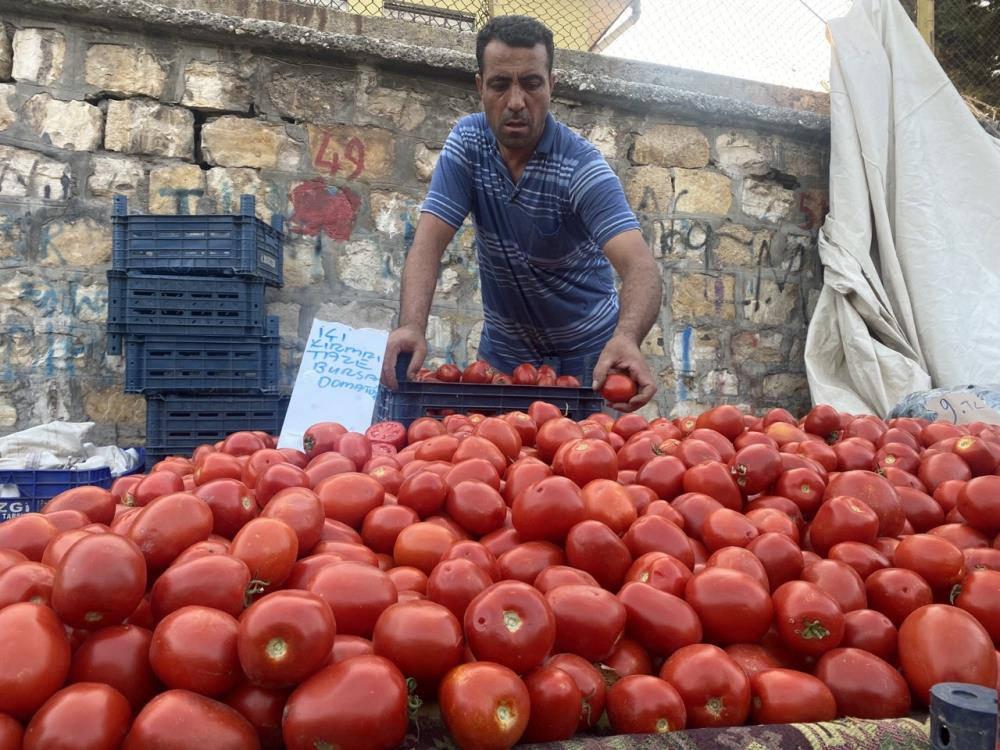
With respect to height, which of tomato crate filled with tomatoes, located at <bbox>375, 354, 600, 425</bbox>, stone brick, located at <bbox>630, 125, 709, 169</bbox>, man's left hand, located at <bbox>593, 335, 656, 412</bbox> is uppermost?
stone brick, located at <bbox>630, 125, 709, 169</bbox>

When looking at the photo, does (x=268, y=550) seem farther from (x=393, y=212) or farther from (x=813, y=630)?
(x=393, y=212)

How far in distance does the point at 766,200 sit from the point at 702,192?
2.05ft

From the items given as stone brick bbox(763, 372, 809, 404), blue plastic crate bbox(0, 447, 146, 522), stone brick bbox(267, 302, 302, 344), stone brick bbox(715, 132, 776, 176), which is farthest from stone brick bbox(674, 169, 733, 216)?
blue plastic crate bbox(0, 447, 146, 522)

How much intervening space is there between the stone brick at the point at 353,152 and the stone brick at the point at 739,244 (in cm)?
276

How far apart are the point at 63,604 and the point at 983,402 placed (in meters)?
4.20

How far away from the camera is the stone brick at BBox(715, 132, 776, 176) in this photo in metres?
6.14

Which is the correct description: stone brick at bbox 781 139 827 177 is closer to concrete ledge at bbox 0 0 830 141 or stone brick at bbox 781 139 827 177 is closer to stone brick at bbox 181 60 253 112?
concrete ledge at bbox 0 0 830 141

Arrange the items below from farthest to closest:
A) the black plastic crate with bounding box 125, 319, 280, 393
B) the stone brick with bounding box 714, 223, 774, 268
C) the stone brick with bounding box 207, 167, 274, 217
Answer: the stone brick with bounding box 714, 223, 774, 268, the stone brick with bounding box 207, 167, 274, 217, the black plastic crate with bounding box 125, 319, 280, 393

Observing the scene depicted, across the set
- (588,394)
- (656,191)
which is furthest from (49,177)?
(656,191)

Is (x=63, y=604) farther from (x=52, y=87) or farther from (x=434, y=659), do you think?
(x=52, y=87)

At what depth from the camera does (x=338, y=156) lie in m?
5.31

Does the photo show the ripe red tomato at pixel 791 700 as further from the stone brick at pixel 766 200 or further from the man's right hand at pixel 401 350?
the stone brick at pixel 766 200

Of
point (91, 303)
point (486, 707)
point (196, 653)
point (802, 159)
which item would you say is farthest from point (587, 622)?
point (802, 159)

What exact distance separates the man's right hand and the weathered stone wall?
89.8 inches
